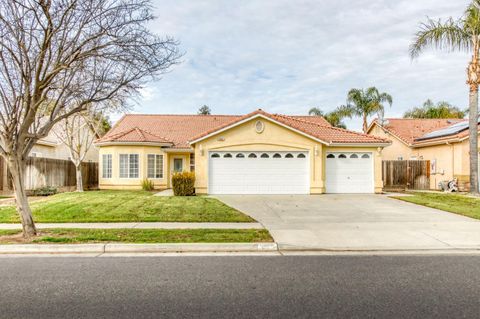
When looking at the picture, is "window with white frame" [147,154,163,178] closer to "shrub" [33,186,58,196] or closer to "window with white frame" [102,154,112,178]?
"window with white frame" [102,154,112,178]

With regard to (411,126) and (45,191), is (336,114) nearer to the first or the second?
(411,126)

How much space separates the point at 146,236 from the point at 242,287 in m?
3.92

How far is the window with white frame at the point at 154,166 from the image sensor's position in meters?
23.4

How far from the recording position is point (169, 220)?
1084 cm

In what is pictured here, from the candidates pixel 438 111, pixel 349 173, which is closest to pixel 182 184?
pixel 349 173

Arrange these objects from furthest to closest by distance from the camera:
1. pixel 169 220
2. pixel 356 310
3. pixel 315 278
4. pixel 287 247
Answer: pixel 169 220
pixel 287 247
pixel 315 278
pixel 356 310

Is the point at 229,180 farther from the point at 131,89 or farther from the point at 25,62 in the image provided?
the point at 25,62

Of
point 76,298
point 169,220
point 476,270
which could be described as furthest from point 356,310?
point 169,220

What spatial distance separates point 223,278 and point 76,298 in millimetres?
2205

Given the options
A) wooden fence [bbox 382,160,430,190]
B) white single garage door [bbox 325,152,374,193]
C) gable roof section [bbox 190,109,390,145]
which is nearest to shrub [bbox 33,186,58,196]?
gable roof section [bbox 190,109,390,145]

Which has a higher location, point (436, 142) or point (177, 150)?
point (436, 142)

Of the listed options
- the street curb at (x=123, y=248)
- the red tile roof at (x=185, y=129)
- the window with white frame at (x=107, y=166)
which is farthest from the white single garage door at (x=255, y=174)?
the street curb at (x=123, y=248)

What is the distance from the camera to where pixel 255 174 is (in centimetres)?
1973

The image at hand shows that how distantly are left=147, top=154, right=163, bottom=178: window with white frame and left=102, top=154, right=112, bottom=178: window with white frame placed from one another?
2474 mm
